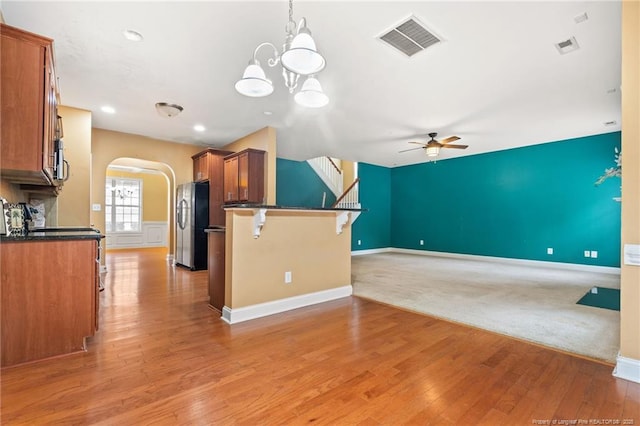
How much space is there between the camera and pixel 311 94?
2.68 meters

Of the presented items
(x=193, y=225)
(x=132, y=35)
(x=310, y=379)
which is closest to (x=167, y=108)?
(x=132, y=35)

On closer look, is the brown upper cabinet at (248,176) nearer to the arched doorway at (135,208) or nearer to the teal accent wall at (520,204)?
the teal accent wall at (520,204)

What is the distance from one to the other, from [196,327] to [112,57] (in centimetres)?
292

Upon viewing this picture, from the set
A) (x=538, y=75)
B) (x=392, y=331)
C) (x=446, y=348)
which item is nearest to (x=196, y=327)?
(x=392, y=331)

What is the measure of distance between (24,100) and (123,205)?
8946 mm

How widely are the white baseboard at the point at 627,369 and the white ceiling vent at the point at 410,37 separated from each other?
9.57 feet

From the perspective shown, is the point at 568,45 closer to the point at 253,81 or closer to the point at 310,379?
the point at 253,81

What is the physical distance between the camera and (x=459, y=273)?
18.7 feet

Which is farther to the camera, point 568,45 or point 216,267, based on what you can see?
point 216,267

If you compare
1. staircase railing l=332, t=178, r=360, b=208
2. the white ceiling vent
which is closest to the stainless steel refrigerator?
staircase railing l=332, t=178, r=360, b=208

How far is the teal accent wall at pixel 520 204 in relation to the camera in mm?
5918

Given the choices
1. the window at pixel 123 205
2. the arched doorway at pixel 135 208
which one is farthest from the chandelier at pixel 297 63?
the window at pixel 123 205

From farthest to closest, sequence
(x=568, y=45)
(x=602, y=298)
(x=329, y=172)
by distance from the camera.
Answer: (x=329, y=172) → (x=602, y=298) → (x=568, y=45)

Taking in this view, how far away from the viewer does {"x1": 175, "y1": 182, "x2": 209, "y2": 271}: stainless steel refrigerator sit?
5.90 m
